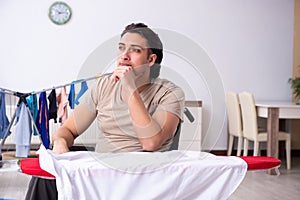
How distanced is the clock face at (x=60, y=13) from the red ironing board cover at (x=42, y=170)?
3753 millimetres

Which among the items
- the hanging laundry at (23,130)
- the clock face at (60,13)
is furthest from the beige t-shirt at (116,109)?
the clock face at (60,13)

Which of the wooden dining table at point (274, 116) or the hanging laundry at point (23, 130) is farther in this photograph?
the wooden dining table at point (274, 116)

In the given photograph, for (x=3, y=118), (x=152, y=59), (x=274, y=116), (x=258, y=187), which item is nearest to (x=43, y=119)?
(x=3, y=118)

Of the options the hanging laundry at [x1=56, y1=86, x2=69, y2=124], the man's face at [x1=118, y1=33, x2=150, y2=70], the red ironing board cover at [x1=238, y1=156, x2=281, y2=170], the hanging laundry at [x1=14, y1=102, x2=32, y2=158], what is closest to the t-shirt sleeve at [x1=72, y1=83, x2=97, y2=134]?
the man's face at [x1=118, y1=33, x2=150, y2=70]

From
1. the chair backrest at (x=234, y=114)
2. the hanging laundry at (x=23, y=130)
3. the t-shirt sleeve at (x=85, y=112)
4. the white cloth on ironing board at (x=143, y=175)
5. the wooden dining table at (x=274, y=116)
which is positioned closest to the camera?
the white cloth on ironing board at (x=143, y=175)

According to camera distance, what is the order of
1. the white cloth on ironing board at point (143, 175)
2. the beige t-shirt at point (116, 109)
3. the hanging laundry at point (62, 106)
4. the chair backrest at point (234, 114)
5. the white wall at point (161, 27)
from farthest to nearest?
the white wall at point (161, 27) < the chair backrest at point (234, 114) < the hanging laundry at point (62, 106) < the beige t-shirt at point (116, 109) < the white cloth on ironing board at point (143, 175)

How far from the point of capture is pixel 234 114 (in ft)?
15.2

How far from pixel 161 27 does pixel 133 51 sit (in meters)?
3.26

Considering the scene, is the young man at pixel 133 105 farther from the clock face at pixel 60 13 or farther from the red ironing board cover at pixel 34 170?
the clock face at pixel 60 13

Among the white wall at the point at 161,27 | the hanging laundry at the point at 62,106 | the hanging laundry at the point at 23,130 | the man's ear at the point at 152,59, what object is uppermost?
the white wall at the point at 161,27

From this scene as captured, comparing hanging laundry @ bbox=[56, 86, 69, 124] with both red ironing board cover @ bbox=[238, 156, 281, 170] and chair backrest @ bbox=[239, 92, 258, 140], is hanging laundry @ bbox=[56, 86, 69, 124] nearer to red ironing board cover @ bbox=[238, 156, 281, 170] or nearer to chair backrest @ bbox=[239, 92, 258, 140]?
chair backrest @ bbox=[239, 92, 258, 140]

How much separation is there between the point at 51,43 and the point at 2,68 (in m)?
0.52

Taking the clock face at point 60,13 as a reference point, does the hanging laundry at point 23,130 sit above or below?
below

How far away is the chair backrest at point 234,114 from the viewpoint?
4551 millimetres
